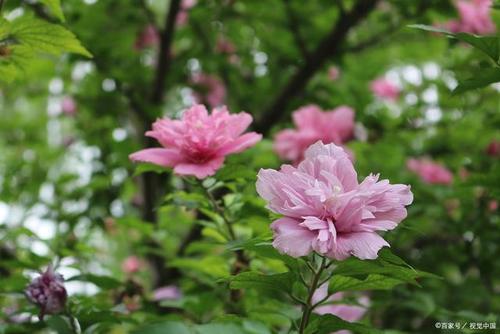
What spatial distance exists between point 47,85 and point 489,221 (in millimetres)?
2628

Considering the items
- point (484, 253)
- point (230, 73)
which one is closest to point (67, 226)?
point (230, 73)

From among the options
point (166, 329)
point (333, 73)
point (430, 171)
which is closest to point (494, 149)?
point (430, 171)

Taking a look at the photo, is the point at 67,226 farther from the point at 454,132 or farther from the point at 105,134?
the point at 454,132

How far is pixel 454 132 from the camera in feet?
8.48

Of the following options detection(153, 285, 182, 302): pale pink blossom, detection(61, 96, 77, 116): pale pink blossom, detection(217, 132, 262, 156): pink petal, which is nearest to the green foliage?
detection(217, 132, 262, 156): pink petal

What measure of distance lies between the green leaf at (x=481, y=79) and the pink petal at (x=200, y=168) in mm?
509

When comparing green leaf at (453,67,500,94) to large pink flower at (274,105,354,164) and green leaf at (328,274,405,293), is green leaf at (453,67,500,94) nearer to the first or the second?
green leaf at (328,274,405,293)

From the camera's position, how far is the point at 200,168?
1261 millimetres

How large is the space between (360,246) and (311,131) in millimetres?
935

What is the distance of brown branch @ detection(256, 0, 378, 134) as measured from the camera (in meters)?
2.30

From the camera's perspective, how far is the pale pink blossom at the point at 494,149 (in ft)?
7.23

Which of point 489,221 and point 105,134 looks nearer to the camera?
point 489,221

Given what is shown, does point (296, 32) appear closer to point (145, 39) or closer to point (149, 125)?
point (149, 125)

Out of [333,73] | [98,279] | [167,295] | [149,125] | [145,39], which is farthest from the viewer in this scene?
[333,73]
